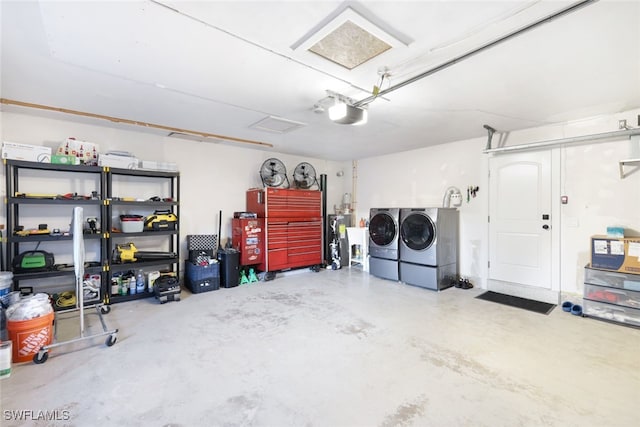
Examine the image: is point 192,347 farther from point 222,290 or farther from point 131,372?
point 222,290

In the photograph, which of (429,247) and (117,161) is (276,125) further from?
(429,247)

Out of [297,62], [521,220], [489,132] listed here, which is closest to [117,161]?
[297,62]

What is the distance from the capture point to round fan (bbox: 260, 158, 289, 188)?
5.32m

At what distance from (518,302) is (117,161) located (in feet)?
18.9

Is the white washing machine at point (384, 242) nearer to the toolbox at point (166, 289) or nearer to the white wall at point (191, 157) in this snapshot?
the white wall at point (191, 157)

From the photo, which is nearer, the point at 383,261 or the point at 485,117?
the point at 485,117

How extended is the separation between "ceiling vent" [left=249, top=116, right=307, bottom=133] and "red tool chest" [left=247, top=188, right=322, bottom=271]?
1234 millimetres

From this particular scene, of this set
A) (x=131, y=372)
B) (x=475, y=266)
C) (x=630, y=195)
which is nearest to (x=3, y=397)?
(x=131, y=372)

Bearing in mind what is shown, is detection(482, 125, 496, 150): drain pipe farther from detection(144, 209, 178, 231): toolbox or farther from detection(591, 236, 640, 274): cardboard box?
detection(144, 209, 178, 231): toolbox

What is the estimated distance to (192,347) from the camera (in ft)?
8.64

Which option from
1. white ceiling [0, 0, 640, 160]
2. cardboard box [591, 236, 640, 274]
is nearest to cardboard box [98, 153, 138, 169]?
white ceiling [0, 0, 640, 160]

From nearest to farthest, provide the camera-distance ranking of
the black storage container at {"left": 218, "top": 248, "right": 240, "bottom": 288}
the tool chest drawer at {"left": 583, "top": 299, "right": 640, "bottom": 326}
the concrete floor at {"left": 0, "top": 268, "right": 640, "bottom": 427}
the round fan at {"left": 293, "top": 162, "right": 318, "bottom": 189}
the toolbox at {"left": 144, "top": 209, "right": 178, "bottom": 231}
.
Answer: the concrete floor at {"left": 0, "top": 268, "right": 640, "bottom": 427} → the tool chest drawer at {"left": 583, "top": 299, "right": 640, "bottom": 326} → the toolbox at {"left": 144, "top": 209, "right": 178, "bottom": 231} → the black storage container at {"left": 218, "top": 248, "right": 240, "bottom": 288} → the round fan at {"left": 293, "top": 162, "right": 318, "bottom": 189}

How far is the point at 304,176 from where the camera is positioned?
585 cm

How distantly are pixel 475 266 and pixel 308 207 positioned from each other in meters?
3.12
